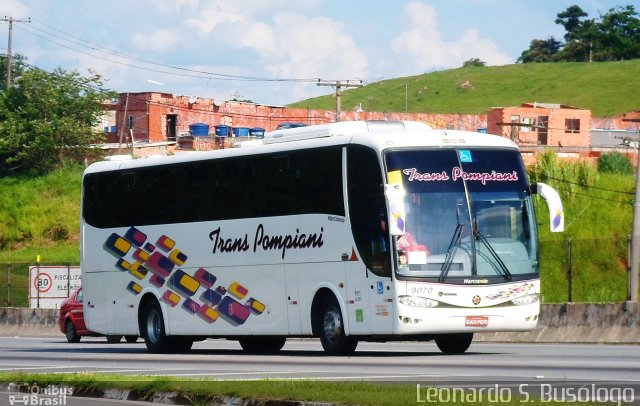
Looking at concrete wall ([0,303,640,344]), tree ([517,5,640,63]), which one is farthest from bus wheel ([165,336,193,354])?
tree ([517,5,640,63])

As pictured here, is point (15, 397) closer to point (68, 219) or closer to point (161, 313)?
point (161, 313)

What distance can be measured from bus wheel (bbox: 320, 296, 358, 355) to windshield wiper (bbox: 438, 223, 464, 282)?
83.4 inches

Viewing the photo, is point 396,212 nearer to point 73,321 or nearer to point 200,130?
point 73,321

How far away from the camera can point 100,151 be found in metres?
87.2

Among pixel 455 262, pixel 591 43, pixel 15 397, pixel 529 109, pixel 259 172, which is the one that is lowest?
pixel 15 397

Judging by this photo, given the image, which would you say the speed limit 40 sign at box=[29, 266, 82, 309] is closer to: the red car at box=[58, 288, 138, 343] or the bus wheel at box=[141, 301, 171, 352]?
the red car at box=[58, 288, 138, 343]

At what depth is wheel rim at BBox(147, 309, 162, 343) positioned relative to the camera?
27.1 m

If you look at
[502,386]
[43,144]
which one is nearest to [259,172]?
[502,386]

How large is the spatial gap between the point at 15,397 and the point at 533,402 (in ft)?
22.4

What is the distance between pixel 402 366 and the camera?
1897 centimetres

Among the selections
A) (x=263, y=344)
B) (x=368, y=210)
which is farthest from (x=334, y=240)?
(x=263, y=344)

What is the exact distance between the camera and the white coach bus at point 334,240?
21500 mm

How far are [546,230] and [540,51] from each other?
4878 inches

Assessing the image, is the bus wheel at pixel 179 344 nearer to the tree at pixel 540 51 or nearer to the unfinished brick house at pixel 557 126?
the unfinished brick house at pixel 557 126
